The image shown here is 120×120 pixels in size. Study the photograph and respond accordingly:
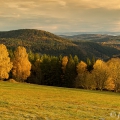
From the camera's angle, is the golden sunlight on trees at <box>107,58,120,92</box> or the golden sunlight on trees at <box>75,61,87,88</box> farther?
the golden sunlight on trees at <box>75,61,87,88</box>

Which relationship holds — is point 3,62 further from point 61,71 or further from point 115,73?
point 115,73

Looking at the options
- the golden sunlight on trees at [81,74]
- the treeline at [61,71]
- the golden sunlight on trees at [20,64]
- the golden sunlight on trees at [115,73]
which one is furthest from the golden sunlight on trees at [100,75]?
the golden sunlight on trees at [20,64]

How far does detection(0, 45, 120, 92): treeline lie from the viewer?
77688 millimetres

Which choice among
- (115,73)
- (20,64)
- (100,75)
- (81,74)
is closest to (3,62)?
(20,64)

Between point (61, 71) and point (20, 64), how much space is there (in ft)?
90.0

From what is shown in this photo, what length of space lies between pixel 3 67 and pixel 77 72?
3899cm

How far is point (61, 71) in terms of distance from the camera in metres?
101

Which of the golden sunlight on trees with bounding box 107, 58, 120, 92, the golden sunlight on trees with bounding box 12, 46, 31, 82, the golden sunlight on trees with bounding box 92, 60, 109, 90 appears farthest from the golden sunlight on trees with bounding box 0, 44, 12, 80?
the golden sunlight on trees with bounding box 107, 58, 120, 92

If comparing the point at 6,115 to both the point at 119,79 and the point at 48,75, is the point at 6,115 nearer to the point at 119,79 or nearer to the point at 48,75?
the point at 119,79

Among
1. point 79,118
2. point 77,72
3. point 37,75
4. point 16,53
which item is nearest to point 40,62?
point 37,75

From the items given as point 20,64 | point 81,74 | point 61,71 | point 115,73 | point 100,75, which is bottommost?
point 61,71

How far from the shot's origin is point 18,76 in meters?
81.5

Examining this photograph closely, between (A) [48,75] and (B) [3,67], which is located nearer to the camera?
(B) [3,67]

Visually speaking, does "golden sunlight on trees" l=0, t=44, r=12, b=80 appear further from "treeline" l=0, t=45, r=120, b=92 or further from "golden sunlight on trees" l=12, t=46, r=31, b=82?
"golden sunlight on trees" l=12, t=46, r=31, b=82
